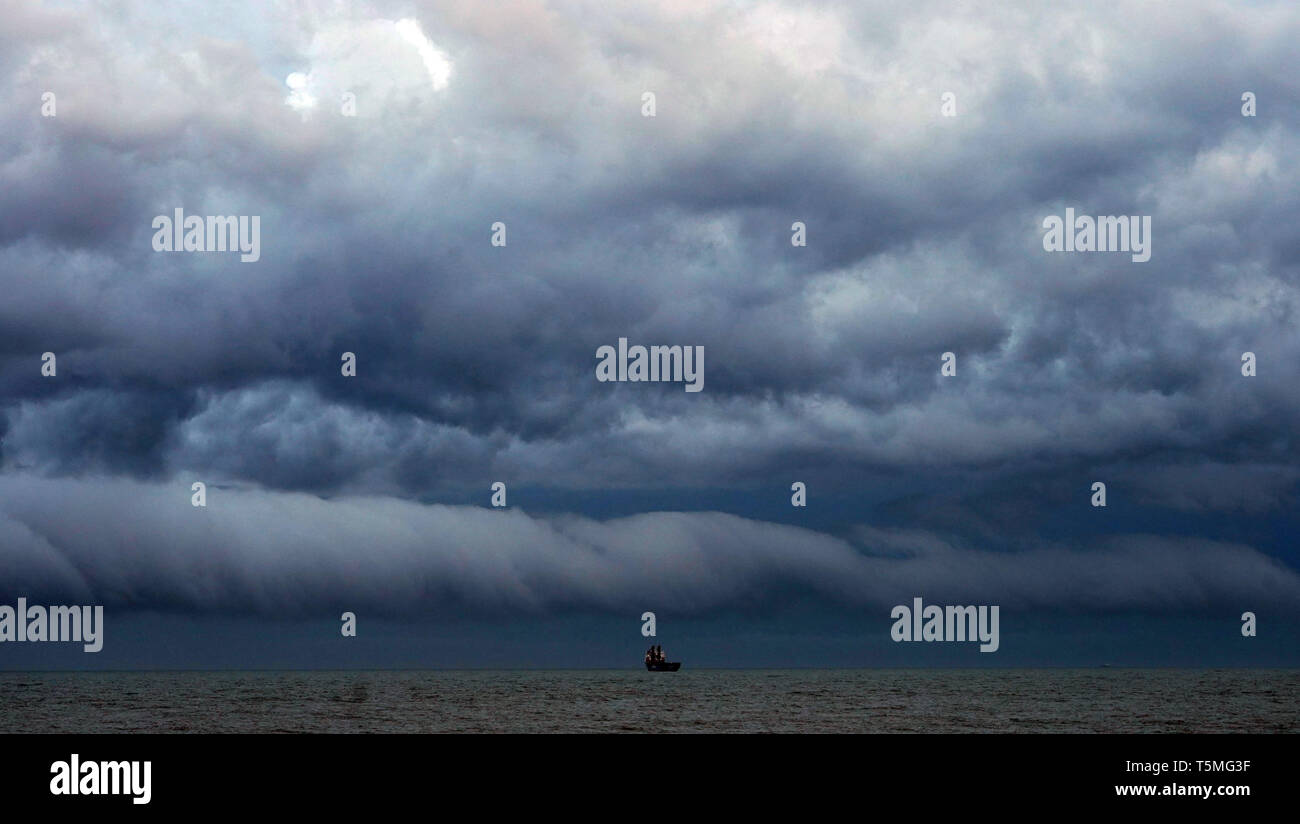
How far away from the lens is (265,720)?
101m
